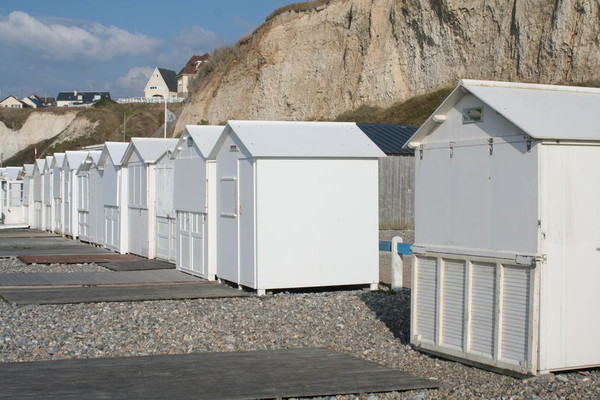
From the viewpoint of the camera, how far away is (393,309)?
12828mm

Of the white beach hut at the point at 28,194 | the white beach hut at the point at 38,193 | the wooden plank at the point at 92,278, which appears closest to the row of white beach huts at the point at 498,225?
the wooden plank at the point at 92,278

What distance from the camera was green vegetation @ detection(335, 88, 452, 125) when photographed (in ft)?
143

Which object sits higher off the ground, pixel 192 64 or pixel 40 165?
pixel 192 64

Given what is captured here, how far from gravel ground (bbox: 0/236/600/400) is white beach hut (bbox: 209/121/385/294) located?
0.48 m

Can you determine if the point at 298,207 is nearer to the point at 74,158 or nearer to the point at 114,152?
the point at 114,152

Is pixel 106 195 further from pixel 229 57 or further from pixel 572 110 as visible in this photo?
pixel 229 57

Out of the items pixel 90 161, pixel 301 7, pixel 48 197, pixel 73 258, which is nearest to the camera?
pixel 73 258

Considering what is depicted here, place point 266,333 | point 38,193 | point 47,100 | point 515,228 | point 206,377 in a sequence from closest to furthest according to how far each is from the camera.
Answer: point 206,377 < point 515,228 < point 266,333 < point 38,193 < point 47,100

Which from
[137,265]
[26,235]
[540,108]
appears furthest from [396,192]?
[540,108]

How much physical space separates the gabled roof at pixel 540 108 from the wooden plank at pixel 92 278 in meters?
8.05

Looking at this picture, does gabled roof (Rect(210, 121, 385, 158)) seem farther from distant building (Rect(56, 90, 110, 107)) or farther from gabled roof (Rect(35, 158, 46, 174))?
distant building (Rect(56, 90, 110, 107))

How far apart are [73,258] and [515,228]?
15087 millimetres

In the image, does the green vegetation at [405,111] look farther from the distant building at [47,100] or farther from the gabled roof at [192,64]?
the distant building at [47,100]

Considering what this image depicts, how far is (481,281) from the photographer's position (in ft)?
29.2
